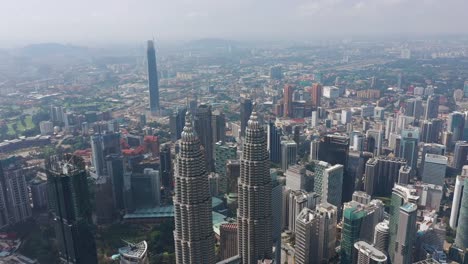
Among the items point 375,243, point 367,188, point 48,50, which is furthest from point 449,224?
point 48,50

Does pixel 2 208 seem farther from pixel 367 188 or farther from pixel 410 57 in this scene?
pixel 410 57

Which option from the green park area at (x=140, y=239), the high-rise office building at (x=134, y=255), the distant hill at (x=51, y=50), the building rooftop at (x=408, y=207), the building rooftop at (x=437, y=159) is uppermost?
the distant hill at (x=51, y=50)

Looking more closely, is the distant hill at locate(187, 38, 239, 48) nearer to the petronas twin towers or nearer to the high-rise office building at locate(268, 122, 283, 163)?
the high-rise office building at locate(268, 122, 283, 163)

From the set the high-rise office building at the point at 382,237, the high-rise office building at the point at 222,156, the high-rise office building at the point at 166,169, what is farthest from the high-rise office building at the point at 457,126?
the high-rise office building at the point at 166,169

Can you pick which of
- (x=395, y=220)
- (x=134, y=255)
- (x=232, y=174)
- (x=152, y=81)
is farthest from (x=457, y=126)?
(x=152, y=81)

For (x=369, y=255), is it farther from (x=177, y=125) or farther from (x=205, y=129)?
(x=177, y=125)

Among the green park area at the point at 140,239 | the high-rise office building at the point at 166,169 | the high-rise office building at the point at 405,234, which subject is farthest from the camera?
the high-rise office building at the point at 166,169

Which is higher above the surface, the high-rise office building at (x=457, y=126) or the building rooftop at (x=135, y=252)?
the building rooftop at (x=135, y=252)

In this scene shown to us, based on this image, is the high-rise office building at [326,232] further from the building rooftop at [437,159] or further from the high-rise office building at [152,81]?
the high-rise office building at [152,81]
